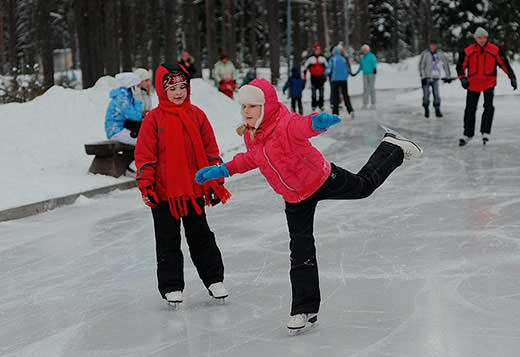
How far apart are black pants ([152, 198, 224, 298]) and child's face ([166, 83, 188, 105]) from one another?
25.0 inches

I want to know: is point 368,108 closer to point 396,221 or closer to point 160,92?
point 396,221

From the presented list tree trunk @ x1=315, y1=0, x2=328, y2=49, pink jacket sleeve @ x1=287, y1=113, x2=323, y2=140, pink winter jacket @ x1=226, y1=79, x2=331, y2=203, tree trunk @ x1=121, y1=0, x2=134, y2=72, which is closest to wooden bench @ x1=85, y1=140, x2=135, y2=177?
pink winter jacket @ x1=226, y1=79, x2=331, y2=203

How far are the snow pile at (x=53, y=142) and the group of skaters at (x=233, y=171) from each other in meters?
4.20

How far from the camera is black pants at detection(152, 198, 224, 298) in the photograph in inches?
199

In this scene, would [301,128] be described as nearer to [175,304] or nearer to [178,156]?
[178,156]

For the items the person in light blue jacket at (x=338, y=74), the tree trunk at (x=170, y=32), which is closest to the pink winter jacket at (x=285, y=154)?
the person in light blue jacket at (x=338, y=74)

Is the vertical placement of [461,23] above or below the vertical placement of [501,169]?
above

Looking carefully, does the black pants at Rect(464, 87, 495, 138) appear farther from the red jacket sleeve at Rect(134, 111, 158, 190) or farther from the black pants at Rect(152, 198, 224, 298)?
the red jacket sleeve at Rect(134, 111, 158, 190)

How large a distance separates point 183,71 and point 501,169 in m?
6.27

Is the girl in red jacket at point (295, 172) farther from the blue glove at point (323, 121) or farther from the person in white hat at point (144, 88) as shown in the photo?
the person in white hat at point (144, 88)

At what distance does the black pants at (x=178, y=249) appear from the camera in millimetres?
5051

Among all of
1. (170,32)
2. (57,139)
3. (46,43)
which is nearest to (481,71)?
(57,139)

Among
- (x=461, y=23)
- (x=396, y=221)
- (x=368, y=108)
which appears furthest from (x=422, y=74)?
(x=461, y=23)

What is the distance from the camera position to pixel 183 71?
5.02 m
